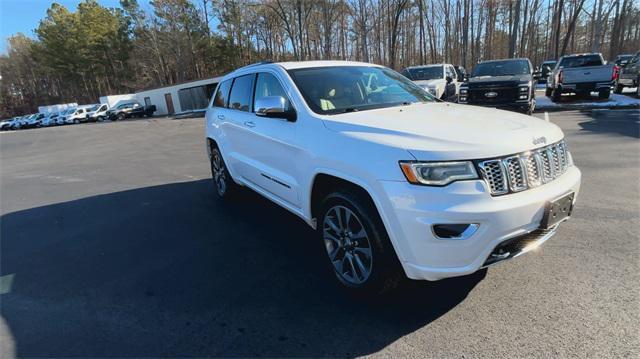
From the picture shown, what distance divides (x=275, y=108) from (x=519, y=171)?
78.0 inches

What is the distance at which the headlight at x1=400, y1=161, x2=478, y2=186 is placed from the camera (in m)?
2.28

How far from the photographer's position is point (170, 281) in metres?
3.41

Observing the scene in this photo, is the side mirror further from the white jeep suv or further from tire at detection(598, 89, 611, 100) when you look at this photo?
tire at detection(598, 89, 611, 100)

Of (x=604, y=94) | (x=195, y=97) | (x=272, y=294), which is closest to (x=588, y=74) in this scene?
(x=604, y=94)

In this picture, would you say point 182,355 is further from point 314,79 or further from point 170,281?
point 314,79

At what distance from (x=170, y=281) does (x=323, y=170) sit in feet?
5.93

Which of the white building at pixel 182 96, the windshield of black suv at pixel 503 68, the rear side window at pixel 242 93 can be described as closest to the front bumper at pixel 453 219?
the rear side window at pixel 242 93

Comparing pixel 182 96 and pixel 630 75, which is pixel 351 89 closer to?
pixel 630 75

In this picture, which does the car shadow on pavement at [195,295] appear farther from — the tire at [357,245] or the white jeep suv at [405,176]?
the white jeep suv at [405,176]

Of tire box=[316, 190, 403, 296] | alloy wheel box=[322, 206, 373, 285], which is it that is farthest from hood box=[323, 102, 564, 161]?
alloy wheel box=[322, 206, 373, 285]

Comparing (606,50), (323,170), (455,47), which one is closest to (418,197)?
(323,170)

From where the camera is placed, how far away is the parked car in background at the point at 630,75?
14.9 m

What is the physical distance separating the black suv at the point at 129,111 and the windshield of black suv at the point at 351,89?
45206mm

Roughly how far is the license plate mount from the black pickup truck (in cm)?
923
